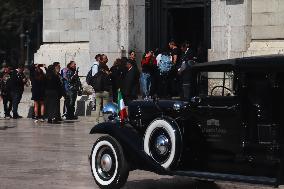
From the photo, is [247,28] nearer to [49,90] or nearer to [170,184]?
[49,90]

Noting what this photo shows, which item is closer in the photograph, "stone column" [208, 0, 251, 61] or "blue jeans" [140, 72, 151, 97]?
"stone column" [208, 0, 251, 61]

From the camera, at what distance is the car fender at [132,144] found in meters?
10.7

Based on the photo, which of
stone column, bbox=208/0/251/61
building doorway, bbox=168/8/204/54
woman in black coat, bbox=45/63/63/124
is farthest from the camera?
building doorway, bbox=168/8/204/54

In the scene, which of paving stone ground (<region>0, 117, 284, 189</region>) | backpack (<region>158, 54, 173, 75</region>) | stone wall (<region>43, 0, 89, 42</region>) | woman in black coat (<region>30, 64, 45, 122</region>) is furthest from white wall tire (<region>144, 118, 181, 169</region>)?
stone wall (<region>43, 0, 89, 42</region>)

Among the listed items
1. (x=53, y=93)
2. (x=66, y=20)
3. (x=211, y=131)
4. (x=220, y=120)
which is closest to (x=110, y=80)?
(x=53, y=93)

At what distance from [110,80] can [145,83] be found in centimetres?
105

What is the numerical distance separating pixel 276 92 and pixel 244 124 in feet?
1.85

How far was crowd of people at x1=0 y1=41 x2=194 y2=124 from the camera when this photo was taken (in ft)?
A: 71.0

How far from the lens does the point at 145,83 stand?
899 inches

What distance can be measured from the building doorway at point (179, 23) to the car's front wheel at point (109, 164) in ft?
41.6

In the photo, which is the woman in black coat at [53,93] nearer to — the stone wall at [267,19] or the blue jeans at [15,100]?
the blue jeans at [15,100]

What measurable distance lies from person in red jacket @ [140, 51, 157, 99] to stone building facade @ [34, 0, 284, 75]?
1.64m

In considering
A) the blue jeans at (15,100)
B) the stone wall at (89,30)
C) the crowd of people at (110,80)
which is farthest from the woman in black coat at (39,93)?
the stone wall at (89,30)

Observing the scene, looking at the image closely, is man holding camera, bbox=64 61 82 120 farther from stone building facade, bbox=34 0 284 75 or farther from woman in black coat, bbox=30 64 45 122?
stone building facade, bbox=34 0 284 75
